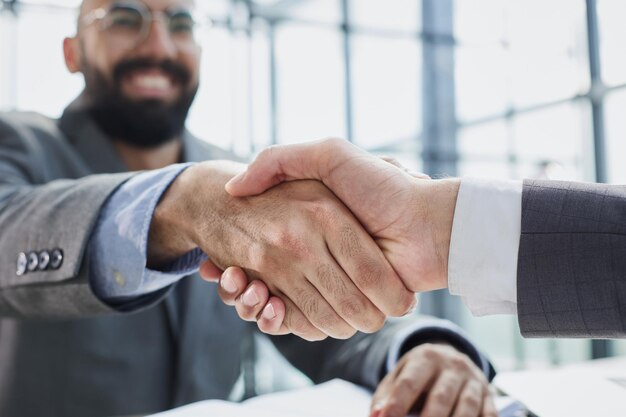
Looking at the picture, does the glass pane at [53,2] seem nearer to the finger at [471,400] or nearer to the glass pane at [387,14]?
the glass pane at [387,14]

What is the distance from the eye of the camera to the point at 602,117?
372 cm

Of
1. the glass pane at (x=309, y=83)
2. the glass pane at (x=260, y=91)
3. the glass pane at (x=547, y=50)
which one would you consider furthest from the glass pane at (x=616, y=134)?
the glass pane at (x=260, y=91)

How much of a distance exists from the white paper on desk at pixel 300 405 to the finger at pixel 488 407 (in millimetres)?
146

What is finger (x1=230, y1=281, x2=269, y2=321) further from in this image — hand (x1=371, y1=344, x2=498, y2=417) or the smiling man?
hand (x1=371, y1=344, x2=498, y2=417)

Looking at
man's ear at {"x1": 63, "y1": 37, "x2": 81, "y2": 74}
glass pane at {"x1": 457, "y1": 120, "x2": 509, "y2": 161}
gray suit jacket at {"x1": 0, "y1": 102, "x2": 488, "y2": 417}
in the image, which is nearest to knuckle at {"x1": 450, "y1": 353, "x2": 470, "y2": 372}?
gray suit jacket at {"x1": 0, "y1": 102, "x2": 488, "y2": 417}

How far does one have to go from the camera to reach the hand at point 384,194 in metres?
0.72

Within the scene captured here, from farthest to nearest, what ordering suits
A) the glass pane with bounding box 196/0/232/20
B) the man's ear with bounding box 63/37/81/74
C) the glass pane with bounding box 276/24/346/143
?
the glass pane with bounding box 276/24/346/143, the glass pane with bounding box 196/0/232/20, the man's ear with bounding box 63/37/81/74

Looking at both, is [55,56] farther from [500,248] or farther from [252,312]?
[500,248]

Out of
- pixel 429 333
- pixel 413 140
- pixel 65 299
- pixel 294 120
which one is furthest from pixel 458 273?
pixel 413 140

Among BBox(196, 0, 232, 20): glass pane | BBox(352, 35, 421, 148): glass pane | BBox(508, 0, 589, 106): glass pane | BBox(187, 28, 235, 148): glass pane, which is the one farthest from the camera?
BBox(508, 0, 589, 106): glass pane

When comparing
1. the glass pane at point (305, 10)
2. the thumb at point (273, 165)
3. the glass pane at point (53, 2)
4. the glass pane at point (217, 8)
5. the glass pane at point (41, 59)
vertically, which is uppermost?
the glass pane at point (305, 10)

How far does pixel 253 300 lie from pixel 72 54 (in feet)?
4.32

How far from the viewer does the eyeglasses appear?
157 centimetres

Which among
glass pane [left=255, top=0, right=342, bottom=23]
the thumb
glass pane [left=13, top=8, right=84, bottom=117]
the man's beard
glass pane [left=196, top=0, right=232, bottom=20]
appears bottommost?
the thumb
